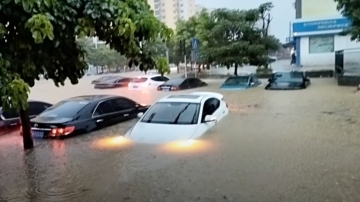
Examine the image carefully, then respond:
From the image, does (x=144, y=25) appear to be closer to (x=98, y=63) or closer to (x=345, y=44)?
(x=345, y=44)

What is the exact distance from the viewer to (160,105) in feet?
38.9

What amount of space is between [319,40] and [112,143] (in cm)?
2983

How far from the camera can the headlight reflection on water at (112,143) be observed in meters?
11.0

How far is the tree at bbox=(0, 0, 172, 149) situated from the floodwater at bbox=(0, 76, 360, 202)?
3339 mm

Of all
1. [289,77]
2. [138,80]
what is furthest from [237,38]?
[138,80]

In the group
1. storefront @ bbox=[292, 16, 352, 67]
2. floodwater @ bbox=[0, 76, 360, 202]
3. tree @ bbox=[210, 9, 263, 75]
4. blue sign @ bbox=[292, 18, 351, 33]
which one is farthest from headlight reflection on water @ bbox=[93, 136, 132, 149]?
storefront @ bbox=[292, 16, 352, 67]

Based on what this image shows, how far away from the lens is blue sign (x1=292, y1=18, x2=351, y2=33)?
3593 centimetres

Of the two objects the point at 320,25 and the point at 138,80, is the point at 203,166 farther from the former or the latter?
the point at 320,25

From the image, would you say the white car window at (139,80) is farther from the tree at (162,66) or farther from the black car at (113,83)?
the tree at (162,66)

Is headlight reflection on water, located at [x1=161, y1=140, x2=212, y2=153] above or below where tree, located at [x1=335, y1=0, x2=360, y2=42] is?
below

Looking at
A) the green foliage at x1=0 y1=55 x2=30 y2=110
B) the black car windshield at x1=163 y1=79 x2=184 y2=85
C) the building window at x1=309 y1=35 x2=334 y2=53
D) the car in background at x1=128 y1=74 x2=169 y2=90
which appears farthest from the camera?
the building window at x1=309 y1=35 x2=334 y2=53

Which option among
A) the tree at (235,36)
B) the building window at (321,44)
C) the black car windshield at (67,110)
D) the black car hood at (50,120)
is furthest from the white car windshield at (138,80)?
the black car hood at (50,120)

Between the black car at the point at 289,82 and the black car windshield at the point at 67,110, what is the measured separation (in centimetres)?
1492

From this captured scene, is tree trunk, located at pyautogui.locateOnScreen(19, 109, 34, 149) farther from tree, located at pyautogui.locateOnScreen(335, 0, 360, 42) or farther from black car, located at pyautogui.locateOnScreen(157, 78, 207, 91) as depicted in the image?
tree, located at pyautogui.locateOnScreen(335, 0, 360, 42)
